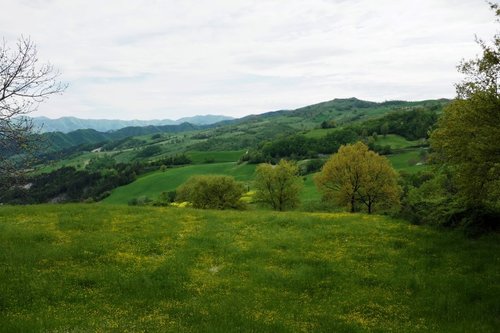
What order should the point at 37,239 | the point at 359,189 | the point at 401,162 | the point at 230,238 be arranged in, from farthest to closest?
the point at 401,162 < the point at 359,189 < the point at 230,238 < the point at 37,239

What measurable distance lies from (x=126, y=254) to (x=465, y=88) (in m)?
22.4

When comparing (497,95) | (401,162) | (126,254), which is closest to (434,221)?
(497,95)

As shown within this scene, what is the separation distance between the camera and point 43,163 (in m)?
20.7

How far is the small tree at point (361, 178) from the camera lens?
7462 cm

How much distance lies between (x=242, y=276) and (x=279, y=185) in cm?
6737

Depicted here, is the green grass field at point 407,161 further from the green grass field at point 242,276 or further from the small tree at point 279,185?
the green grass field at point 242,276

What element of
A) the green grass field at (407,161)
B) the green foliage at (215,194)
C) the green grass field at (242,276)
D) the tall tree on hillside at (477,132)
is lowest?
the green grass field at (407,161)

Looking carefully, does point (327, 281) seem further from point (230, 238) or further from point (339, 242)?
point (230, 238)

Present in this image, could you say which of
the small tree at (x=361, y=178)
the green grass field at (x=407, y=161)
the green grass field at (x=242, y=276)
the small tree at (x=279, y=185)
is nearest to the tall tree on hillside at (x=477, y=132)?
the green grass field at (x=242, y=276)

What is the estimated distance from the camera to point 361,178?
7481 centimetres

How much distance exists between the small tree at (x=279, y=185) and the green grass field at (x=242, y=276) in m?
55.7

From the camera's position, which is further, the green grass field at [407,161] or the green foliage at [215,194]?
the green grass field at [407,161]

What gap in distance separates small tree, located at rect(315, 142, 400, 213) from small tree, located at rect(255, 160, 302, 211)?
450 inches

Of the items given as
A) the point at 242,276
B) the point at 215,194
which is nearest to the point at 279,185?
the point at 215,194
